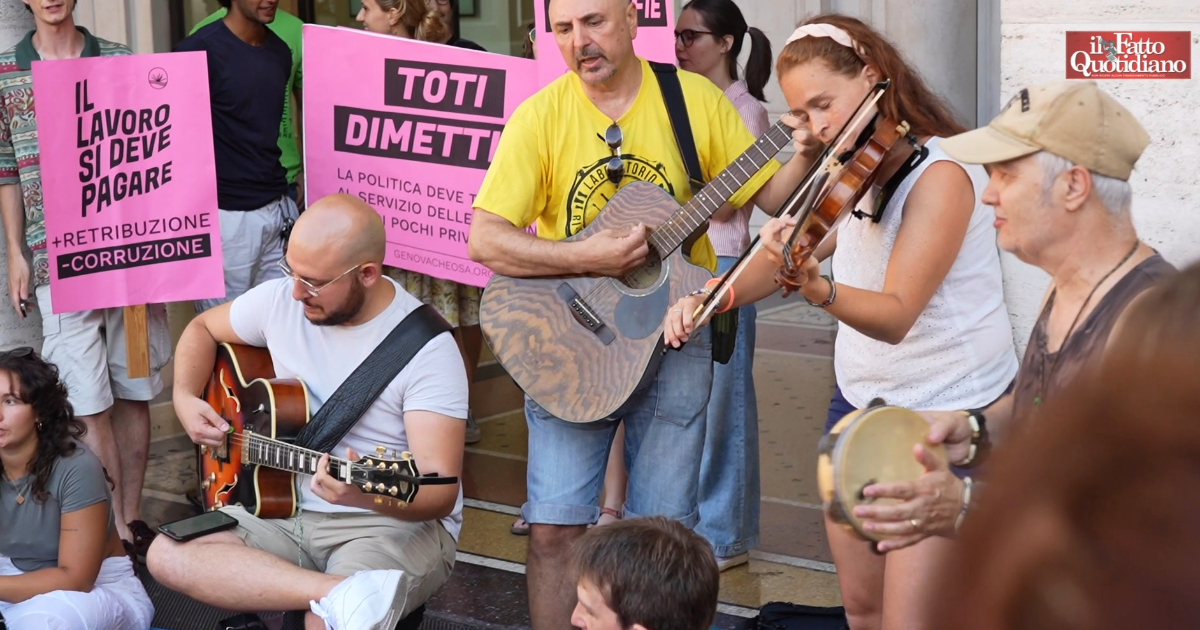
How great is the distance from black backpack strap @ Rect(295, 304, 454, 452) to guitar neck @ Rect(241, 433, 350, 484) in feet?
0.14

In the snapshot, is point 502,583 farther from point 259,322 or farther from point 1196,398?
point 1196,398

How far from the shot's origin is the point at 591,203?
3.50 meters

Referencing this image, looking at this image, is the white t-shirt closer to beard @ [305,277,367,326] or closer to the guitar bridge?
beard @ [305,277,367,326]

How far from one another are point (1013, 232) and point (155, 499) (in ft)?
14.2

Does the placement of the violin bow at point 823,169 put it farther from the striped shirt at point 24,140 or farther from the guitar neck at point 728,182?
the striped shirt at point 24,140

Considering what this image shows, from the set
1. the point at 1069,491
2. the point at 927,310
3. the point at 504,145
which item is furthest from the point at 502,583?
the point at 1069,491

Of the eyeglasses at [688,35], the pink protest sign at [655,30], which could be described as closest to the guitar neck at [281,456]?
the pink protest sign at [655,30]

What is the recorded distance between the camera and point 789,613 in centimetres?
384

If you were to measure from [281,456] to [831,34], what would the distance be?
6.07 ft

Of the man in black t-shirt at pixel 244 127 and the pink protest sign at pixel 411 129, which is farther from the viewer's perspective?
the man in black t-shirt at pixel 244 127

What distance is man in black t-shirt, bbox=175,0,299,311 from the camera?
5.21 m

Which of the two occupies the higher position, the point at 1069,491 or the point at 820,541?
the point at 1069,491

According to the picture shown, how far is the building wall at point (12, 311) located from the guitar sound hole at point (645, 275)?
277cm

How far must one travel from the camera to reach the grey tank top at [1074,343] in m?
1.99
